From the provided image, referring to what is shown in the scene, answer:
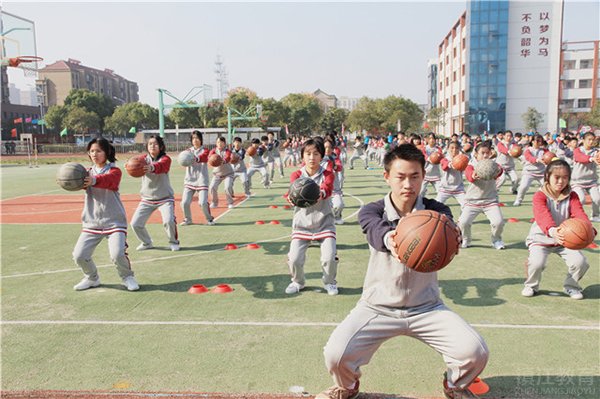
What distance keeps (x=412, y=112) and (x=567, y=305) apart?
65.4m

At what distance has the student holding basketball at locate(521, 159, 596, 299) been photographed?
19.2 ft

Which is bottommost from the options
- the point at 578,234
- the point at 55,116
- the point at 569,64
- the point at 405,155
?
the point at 578,234

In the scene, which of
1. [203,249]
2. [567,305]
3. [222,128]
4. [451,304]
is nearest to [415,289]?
[451,304]

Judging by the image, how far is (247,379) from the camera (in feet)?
13.5

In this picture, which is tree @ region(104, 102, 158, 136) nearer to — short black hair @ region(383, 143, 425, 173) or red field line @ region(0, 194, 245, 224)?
red field line @ region(0, 194, 245, 224)

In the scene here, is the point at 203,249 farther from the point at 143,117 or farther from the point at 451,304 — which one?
the point at 143,117

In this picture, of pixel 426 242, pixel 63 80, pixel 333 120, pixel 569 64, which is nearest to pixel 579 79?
pixel 569 64

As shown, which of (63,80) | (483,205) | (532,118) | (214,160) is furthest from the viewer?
(63,80)

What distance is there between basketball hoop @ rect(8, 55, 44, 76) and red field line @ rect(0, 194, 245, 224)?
13.1 m

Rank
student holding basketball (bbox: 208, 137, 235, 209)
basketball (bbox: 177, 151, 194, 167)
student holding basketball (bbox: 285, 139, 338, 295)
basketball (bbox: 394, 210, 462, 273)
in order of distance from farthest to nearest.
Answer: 1. student holding basketball (bbox: 208, 137, 235, 209)
2. basketball (bbox: 177, 151, 194, 167)
3. student holding basketball (bbox: 285, 139, 338, 295)
4. basketball (bbox: 394, 210, 462, 273)

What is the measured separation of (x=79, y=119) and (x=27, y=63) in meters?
49.8

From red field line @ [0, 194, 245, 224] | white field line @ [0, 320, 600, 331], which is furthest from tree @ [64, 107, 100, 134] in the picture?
white field line @ [0, 320, 600, 331]

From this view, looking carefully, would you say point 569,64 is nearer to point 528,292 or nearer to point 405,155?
point 528,292

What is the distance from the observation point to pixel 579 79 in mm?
75625
